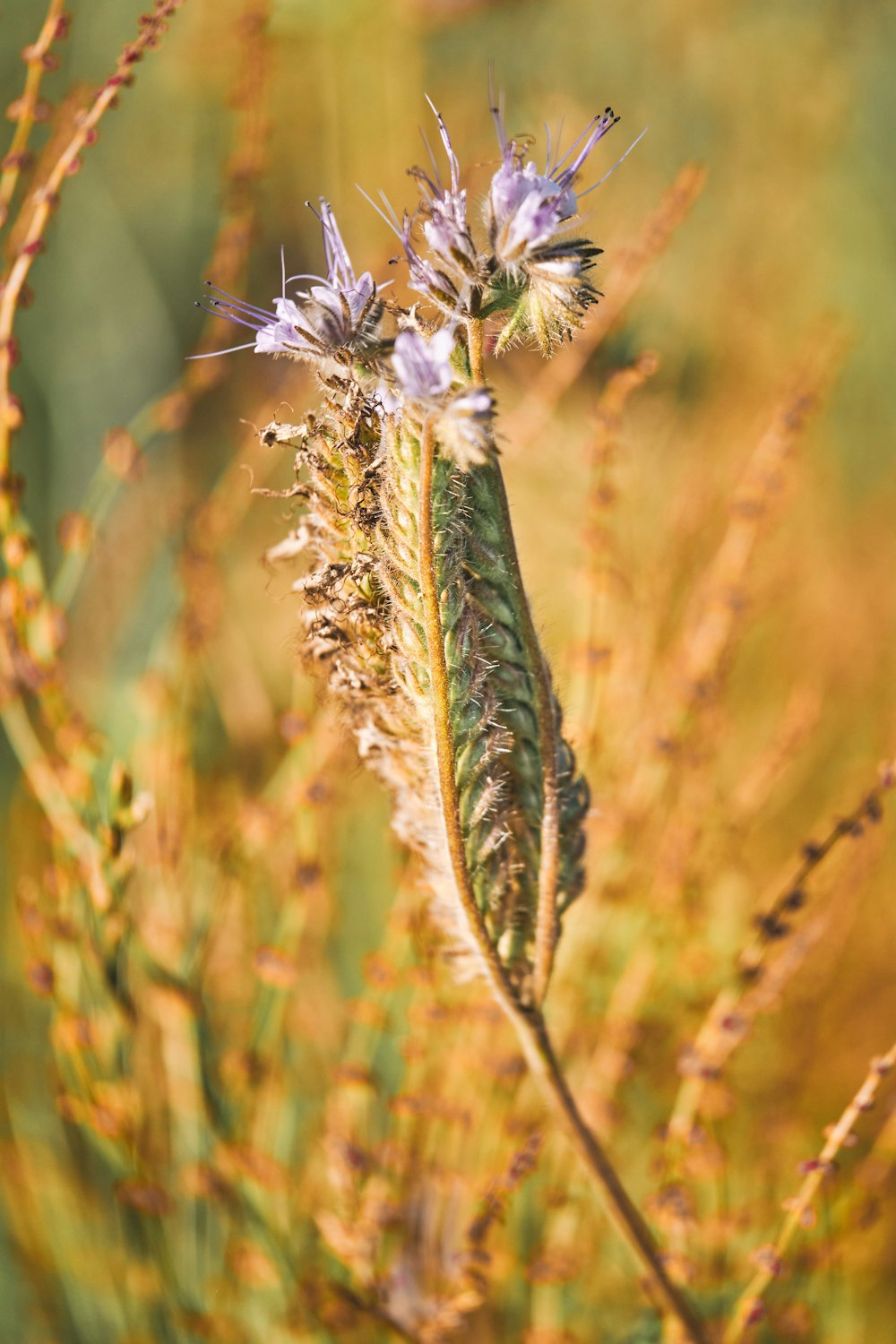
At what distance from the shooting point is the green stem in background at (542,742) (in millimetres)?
429

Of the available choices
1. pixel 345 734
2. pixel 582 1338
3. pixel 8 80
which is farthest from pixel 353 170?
pixel 582 1338

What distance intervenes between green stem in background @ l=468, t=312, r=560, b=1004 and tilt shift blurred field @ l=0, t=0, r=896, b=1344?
59 millimetres

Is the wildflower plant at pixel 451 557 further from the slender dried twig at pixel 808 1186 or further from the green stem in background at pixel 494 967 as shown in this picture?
the slender dried twig at pixel 808 1186

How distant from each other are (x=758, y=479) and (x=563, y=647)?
0.50 m

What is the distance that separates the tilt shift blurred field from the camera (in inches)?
29.2

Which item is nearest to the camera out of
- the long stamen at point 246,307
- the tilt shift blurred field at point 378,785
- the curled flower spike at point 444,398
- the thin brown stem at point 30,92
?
the curled flower spike at point 444,398

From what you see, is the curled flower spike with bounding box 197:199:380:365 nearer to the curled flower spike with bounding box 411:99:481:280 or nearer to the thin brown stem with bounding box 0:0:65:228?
the curled flower spike with bounding box 411:99:481:280

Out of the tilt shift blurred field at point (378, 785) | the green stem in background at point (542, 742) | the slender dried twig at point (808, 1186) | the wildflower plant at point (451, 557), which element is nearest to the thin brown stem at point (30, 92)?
the tilt shift blurred field at point (378, 785)

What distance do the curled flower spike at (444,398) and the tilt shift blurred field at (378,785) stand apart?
0.09 m

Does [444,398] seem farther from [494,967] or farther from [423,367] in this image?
[494,967]

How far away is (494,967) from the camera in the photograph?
0.50 m

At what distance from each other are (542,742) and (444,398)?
162 mm

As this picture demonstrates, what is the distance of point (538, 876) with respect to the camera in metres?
0.51

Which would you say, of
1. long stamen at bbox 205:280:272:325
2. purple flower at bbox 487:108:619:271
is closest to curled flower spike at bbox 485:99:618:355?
purple flower at bbox 487:108:619:271
